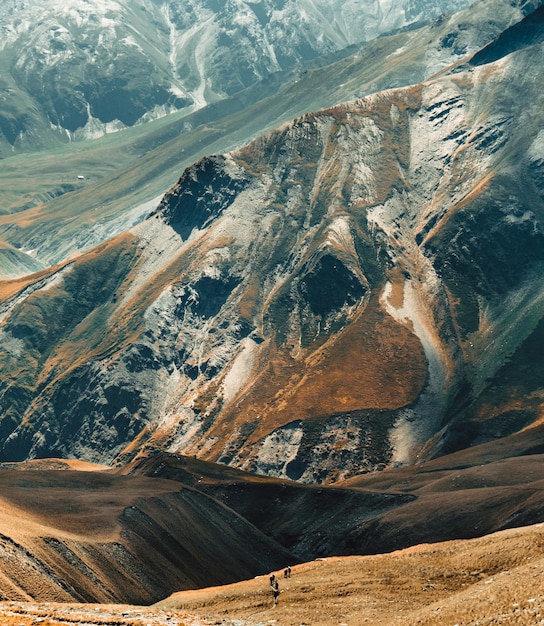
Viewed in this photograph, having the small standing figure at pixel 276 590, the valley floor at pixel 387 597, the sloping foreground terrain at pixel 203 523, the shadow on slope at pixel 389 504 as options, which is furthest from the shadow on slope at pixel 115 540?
the small standing figure at pixel 276 590

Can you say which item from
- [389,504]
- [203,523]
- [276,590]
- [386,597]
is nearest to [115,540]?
[203,523]

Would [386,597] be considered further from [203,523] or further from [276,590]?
[203,523]

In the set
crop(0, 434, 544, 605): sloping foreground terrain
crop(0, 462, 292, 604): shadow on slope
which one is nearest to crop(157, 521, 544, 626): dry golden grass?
crop(0, 434, 544, 605): sloping foreground terrain

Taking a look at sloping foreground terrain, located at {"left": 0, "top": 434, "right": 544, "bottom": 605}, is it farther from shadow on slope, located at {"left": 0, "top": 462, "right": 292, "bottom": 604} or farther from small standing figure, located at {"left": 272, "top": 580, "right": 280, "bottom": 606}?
small standing figure, located at {"left": 272, "top": 580, "right": 280, "bottom": 606}

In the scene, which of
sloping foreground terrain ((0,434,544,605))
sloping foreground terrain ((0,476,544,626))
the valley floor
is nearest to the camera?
the valley floor

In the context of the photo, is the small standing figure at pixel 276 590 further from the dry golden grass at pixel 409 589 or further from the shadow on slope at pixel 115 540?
the shadow on slope at pixel 115 540

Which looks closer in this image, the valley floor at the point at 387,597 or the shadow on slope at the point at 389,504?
the valley floor at the point at 387,597

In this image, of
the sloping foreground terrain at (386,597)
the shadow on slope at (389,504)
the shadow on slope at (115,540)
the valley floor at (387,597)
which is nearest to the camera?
the valley floor at (387,597)

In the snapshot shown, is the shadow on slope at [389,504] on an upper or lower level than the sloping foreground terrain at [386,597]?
lower
